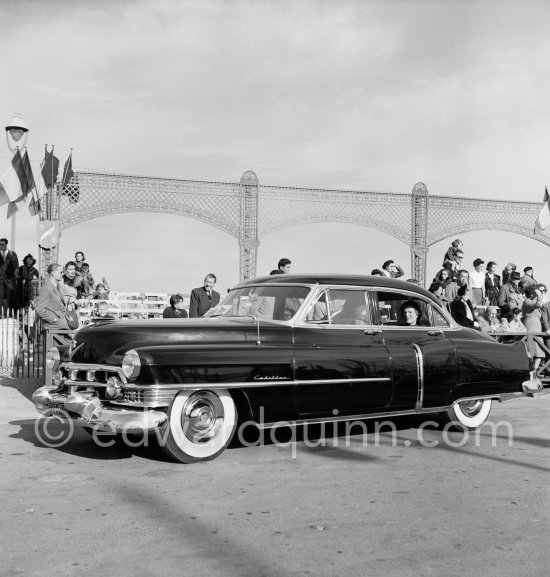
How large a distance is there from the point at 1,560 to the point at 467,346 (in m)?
5.41

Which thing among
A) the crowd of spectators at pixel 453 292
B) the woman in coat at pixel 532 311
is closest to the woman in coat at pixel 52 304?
the crowd of spectators at pixel 453 292

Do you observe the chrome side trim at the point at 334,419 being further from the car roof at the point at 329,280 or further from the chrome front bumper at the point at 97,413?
the car roof at the point at 329,280

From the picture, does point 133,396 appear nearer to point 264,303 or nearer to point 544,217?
point 264,303

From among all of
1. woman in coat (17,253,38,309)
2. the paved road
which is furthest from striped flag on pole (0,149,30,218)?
the paved road

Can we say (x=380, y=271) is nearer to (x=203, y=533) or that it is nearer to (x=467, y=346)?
(x=467, y=346)

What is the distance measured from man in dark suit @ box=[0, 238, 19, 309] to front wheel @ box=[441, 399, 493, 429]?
1041 cm

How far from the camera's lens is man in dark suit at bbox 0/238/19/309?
16145 mm

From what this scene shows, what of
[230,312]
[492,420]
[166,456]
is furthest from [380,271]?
[166,456]

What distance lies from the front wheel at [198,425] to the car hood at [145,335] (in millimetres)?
485

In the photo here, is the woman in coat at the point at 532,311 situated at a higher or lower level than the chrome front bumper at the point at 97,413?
higher

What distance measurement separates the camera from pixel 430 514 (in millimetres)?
4895

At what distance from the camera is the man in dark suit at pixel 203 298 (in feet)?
38.1

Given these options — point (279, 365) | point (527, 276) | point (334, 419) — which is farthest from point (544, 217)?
point (279, 365)

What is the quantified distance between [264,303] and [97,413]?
198cm
